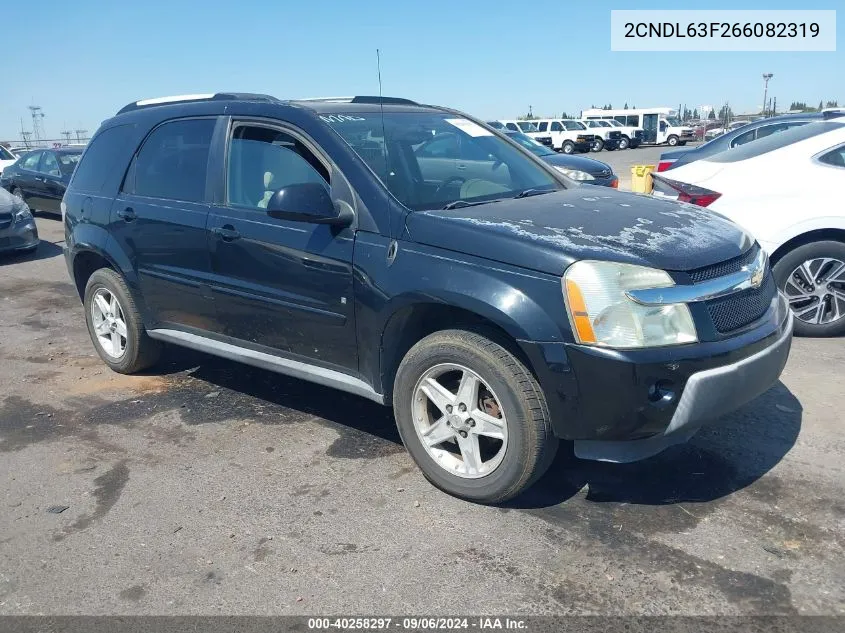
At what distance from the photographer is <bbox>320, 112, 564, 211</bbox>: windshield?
3.85 meters

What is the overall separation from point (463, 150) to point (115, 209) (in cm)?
242

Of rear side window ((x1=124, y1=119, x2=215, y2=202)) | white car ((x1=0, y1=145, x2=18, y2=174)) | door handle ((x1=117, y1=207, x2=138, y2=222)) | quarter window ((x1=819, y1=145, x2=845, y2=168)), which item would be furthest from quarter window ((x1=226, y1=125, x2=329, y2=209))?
white car ((x1=0, y1=145, x2=18, y2=174))

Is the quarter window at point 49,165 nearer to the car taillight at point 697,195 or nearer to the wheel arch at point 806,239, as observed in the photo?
the car taillight at point 697,195

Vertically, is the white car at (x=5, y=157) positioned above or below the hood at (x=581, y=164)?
above

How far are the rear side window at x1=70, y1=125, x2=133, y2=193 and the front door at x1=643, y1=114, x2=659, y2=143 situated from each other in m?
44.8

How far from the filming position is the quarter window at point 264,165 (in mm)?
4020

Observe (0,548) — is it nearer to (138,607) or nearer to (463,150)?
(138,607)

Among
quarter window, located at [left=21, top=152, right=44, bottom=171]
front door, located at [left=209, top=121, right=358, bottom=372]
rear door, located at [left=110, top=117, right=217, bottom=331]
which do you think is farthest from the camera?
quarter window, located at [left=21, top=152, right=44, bottom=171]

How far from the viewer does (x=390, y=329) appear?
11.8 feet

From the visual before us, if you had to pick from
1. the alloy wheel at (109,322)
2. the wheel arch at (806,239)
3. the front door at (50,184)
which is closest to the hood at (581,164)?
the wheel arch at (806,239)

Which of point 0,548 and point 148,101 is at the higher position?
point 148,101

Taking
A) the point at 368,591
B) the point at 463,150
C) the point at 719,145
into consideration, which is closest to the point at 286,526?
the point at 368,591

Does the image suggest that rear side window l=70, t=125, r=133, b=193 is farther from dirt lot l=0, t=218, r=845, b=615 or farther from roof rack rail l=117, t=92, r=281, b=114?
dirt lot l=0, t=218, r=845, b=615

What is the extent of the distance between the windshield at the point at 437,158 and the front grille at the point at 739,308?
1.34 m
